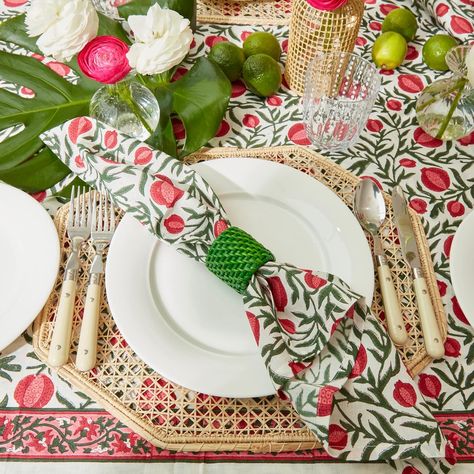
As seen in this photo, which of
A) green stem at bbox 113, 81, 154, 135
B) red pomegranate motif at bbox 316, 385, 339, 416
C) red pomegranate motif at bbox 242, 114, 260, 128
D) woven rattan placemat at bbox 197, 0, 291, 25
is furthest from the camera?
woven rattan placemat at bbox 197, 0, 291, 25

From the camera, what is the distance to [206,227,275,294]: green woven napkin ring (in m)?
0.50

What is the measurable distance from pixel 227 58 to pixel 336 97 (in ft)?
0.65

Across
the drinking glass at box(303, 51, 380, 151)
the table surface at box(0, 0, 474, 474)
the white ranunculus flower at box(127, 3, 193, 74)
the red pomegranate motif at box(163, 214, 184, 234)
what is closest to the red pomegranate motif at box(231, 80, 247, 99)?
the table surface at box(0, 0, 474, 474)

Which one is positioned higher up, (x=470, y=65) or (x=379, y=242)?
(x=470, y=65)

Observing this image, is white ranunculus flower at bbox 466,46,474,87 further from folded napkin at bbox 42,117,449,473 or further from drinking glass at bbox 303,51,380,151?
folded napkin at bbox 42,117,449,473

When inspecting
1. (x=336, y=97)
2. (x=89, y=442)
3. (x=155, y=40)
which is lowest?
(x=89, y=442)

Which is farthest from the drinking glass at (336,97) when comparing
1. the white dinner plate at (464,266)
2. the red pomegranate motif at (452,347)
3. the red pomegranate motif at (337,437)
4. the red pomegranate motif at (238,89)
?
the red pomegranate motif at (337,437)

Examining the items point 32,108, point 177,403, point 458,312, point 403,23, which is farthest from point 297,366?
point 403,23

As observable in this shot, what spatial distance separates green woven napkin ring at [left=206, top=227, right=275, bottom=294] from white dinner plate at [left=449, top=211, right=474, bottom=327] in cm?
23

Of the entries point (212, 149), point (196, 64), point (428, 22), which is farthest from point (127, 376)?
point (428, 22)

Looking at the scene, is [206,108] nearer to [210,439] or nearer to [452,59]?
[452,59]

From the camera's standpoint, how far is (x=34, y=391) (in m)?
0.50

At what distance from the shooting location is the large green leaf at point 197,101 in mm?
690

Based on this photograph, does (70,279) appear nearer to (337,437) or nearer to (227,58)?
(337,437)
